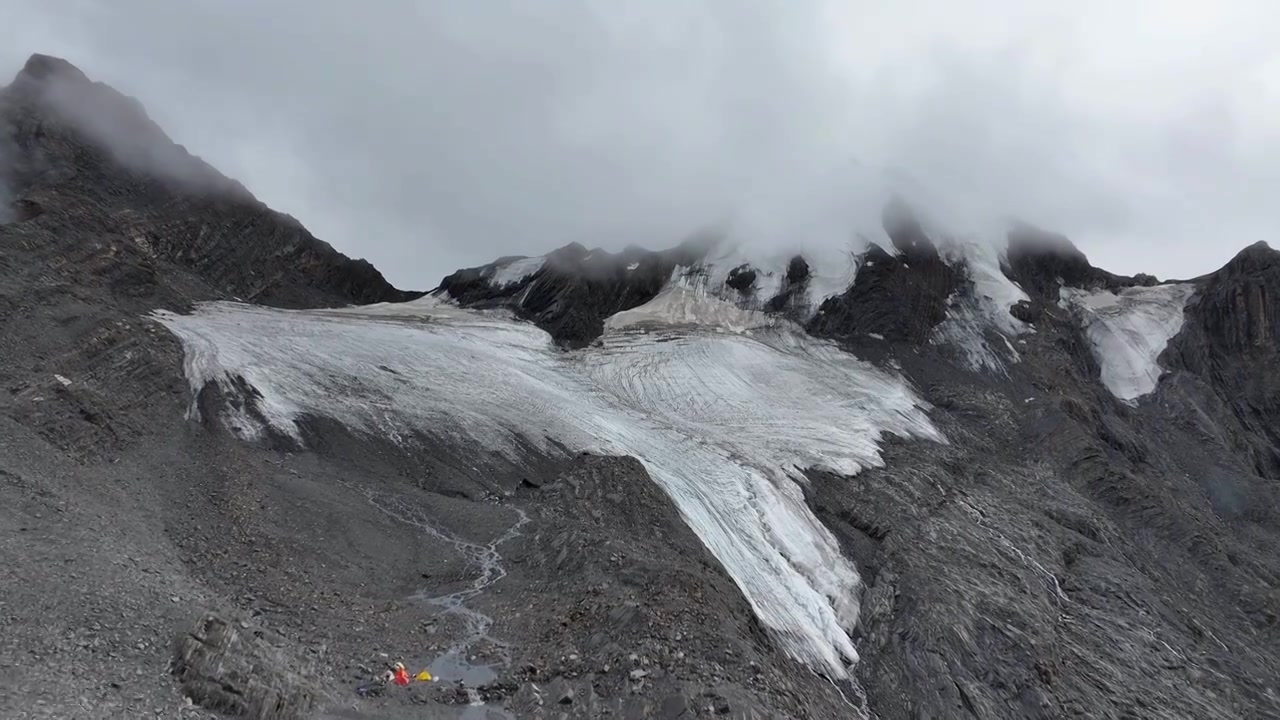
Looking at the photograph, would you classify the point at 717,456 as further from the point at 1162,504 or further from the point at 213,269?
the point at 213,269

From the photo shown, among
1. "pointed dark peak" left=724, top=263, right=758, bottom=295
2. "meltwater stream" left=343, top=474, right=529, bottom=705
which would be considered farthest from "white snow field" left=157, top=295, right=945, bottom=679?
"pointed dark peak" left=724, top=263, right=758, bottom=295

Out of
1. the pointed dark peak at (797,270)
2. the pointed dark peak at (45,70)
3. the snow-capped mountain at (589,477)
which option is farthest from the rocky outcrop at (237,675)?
the pointed dark peak at (797,270)

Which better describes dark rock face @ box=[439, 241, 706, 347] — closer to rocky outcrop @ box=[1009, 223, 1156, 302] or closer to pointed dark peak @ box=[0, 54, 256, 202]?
pointed dark peak @ box=[0, 54, 256, 202]

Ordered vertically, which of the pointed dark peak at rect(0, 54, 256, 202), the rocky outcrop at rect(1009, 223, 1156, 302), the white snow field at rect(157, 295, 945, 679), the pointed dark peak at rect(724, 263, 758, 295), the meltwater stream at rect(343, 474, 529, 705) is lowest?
the meltwater stream at rect(343, 474, 529, 705)

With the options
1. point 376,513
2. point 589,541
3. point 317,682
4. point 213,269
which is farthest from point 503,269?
point 317,682

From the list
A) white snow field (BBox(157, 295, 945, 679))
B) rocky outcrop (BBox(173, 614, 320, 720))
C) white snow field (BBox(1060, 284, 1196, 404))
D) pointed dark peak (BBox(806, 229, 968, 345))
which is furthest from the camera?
white snow field (BBox(1060, 284, 1196, 404))

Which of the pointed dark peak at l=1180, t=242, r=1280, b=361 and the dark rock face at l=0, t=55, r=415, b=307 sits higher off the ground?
the pointed dark peak at l=1180, t=242, r=1280, b=361

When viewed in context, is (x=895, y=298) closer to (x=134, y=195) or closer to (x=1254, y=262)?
(x=1254, y=262)

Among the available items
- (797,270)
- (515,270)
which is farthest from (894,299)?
(515,270)
